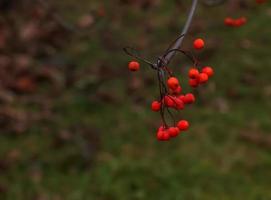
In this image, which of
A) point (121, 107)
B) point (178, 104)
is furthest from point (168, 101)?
point (121, 107)

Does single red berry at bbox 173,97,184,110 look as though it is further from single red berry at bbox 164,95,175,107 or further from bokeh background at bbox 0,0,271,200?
bokeh background at bbox 0,0,271,200

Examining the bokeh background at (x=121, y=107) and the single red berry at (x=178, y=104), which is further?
the bokeh background at (x=121, y=107)

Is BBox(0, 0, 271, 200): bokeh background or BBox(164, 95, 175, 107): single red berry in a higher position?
BBox(164, 95, 175, 107): single red berry

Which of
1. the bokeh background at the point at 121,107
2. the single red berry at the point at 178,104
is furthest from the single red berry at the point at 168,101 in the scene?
the bokeh background at the point at 121,107

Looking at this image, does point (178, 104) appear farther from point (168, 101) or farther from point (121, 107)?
point (121, 107)

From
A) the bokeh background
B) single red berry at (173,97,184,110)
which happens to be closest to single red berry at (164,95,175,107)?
single red berry at (173,97,184,110)

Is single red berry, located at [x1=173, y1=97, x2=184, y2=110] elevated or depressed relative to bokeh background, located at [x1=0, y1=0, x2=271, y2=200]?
elevated

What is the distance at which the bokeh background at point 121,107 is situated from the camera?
145 inches

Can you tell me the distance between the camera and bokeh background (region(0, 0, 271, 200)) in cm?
370

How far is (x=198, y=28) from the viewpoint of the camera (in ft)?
17.0

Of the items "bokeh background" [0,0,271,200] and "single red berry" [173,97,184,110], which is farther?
"bokeh background" [0,0,271,200]

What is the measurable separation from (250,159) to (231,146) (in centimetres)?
18

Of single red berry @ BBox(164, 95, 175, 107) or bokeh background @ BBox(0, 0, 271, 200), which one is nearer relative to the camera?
single red berry @ BBox(164, 95, 175, 107)

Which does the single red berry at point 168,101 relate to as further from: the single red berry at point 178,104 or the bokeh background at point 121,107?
the bokeh background at point 121,107
